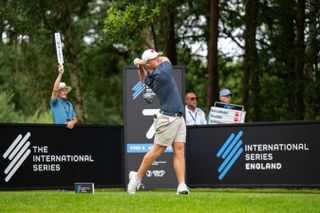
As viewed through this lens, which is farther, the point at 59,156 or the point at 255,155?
the point at 59,156

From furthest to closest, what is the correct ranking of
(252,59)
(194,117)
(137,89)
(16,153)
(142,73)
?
A: (252,59)
(194,117)
(137,89)
(16,153)
(142,73)

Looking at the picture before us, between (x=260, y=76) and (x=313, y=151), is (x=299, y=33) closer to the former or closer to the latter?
(x=260, y=76)

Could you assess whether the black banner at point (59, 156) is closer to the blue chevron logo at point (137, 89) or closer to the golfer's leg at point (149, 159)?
the blue chevron logo at point (137, 89)

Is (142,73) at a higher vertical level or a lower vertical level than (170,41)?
lower

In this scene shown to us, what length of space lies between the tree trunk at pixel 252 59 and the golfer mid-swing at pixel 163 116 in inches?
535

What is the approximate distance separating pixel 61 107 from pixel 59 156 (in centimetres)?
86

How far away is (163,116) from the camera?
14.8 m

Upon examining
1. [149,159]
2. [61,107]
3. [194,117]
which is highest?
[61,107]

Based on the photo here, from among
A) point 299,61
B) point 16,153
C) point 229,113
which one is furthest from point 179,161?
point 299,61

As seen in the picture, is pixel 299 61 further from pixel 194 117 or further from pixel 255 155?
pixel 255 155

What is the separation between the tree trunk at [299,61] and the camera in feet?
89.1

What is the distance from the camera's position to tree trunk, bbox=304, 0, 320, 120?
26.0m

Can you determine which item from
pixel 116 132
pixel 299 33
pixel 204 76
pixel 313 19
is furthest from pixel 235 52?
pixel 116 132

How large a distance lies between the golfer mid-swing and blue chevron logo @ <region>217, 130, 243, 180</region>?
2533 millimetres
